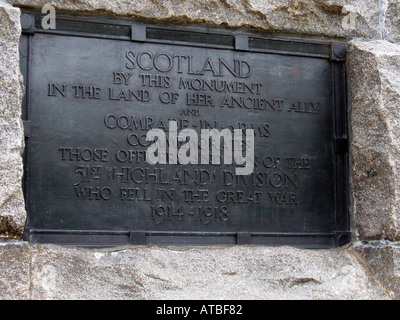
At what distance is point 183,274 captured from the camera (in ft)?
12.3

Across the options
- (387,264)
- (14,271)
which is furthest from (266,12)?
(14,271)

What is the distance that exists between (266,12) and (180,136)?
3.18ft

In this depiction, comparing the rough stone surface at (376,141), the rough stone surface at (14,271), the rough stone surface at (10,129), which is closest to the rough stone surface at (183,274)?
the rough stone surface at (14,271)

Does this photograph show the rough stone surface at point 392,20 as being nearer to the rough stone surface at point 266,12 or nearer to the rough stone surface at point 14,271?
the rough stone surface at point 266,12

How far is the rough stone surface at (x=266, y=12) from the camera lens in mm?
3979

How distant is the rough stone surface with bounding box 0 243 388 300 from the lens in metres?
3.49

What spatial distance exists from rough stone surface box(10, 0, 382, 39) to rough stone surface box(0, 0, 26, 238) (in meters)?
0.27

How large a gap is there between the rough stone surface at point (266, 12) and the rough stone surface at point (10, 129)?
0.87 ft

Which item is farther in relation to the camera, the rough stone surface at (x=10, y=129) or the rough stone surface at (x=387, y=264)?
the rough stone surface at (x=387, y=264)

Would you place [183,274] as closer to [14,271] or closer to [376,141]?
[14,271]

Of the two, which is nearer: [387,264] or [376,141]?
[387,264]

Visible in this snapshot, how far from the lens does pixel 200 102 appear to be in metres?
4.14

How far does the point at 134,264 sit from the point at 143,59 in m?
1.26

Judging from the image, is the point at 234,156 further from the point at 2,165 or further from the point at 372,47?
the point at 2,165
